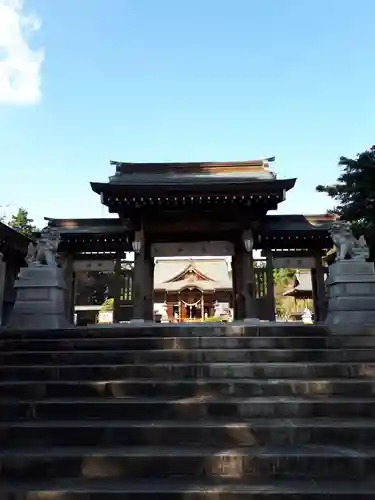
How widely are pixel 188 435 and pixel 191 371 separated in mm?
1446

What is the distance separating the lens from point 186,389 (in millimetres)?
5301

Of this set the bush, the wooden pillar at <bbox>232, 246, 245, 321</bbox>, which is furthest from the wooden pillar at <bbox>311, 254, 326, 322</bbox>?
the bush

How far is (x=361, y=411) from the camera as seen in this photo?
15.8 feet

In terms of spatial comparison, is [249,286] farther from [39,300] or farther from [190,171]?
[39,300]

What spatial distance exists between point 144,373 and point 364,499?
329 cm

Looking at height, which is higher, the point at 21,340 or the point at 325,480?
the point at 21,340

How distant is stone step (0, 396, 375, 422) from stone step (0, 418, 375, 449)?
0.33 m

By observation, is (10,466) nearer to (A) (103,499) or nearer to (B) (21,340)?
(A) (103,499)

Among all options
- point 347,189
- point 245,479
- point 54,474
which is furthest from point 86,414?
point 347,189

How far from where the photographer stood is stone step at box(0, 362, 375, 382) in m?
5.75

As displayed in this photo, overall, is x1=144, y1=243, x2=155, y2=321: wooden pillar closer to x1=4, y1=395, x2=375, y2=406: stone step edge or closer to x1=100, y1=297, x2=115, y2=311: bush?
x1=4, y1=395, x2=375, y2=406: stone step edge

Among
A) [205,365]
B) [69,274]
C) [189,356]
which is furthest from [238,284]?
[205,365]

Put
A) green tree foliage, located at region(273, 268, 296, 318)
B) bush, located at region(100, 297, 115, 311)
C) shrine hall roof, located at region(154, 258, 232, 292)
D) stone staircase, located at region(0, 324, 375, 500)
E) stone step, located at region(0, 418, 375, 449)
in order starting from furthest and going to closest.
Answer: green tree foliage, located at region(273, 268, 296, 318) < shrine hall roof, located at region(154, 258, 232, 292) < bush, located at region(100, 297, 115, 311) < stone step, located at region(0, 418, 375, 449) < stone staircase, located at region(0, 324, 375, 500)

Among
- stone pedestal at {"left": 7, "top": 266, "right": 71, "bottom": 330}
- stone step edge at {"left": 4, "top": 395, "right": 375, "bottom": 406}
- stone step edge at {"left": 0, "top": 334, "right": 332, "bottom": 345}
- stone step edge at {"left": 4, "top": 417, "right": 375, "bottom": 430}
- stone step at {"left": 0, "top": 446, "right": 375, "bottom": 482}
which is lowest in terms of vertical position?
stone step at {"left": 0, "top": 446, "right": 375, "bottom": 482}
